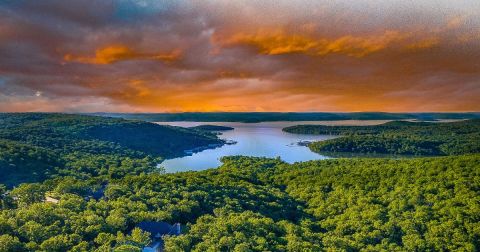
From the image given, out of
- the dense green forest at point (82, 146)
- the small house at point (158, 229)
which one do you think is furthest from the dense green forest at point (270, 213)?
the dense green forest at point (82, 146)

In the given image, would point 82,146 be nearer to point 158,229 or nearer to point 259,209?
point 259,209

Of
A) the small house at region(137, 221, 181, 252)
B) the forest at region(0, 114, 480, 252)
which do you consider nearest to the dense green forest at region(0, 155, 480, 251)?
the forest at region(0, 114, 480, 252)

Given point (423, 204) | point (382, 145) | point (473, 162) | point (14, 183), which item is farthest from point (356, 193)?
point (382, 145)

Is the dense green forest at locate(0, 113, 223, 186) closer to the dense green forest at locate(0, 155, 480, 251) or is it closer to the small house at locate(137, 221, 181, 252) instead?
the dense green forest at locate(0, 155, 480, 251)

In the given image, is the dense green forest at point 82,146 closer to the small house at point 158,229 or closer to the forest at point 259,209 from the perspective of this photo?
the forest at point 259,209

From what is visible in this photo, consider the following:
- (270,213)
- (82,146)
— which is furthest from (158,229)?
(82,146)

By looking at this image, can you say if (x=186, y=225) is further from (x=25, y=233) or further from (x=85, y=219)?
(x=25, y=233)
